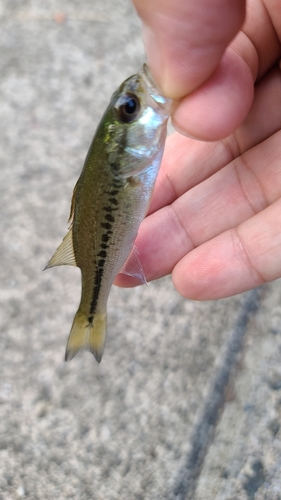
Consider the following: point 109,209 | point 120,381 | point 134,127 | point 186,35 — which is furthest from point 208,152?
point 120,381

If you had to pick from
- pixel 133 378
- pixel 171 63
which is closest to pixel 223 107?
pixel 171 63

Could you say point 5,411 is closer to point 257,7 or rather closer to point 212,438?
point 212,438

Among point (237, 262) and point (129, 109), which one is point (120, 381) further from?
point (129, 109)

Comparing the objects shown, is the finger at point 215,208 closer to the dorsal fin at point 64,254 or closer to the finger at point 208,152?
the finger at point 208,152

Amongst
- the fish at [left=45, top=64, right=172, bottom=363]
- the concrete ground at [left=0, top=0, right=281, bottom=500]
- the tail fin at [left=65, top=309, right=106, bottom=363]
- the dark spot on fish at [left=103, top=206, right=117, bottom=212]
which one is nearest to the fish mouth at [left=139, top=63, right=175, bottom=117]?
the fish at [left=45, top=64, right=172, bottom=363]

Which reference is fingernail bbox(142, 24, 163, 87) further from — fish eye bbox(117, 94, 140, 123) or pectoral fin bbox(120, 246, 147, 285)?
pectoral fin bbox(120, 246, 147, 285)
